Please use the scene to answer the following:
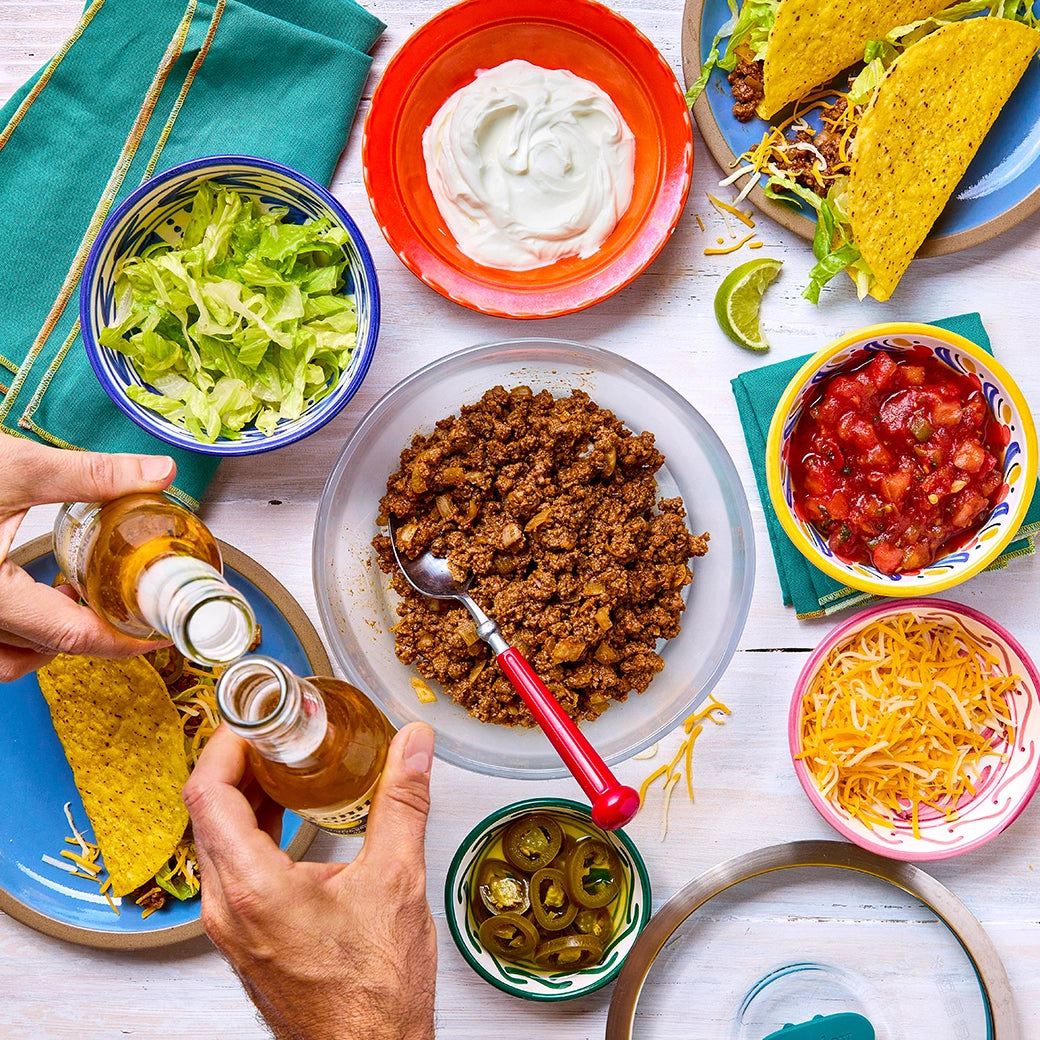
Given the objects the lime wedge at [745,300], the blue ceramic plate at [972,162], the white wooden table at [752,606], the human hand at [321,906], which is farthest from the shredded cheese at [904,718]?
the human hand at [321,906]

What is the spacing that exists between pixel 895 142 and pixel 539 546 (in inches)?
43.3

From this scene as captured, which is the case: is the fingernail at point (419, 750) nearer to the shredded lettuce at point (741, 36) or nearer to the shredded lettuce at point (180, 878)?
the shredded lettuce at point (180, 878)

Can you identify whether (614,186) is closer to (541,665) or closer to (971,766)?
(541,665)

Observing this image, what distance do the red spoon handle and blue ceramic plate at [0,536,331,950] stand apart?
46 cm

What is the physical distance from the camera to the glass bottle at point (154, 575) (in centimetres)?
122

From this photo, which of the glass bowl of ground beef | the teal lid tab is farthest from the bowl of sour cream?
the teal lid tab

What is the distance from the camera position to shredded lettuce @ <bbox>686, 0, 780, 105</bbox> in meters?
2.03

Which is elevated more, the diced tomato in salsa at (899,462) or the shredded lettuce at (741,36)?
the shredded lettuce at (741,36)

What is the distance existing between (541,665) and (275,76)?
1.39 meters

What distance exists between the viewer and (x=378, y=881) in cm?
151

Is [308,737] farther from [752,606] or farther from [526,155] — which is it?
[526,155]

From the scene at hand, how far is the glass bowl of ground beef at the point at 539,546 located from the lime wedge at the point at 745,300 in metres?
0.23

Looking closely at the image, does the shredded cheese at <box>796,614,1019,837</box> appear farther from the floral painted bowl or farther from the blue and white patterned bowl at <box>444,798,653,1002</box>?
the blue and white patterned bowl at <box>444,798,653,1002</box>

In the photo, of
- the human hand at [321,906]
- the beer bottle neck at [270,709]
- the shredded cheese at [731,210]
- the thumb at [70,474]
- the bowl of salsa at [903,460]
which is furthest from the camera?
the shredded cheese at [731,210]
